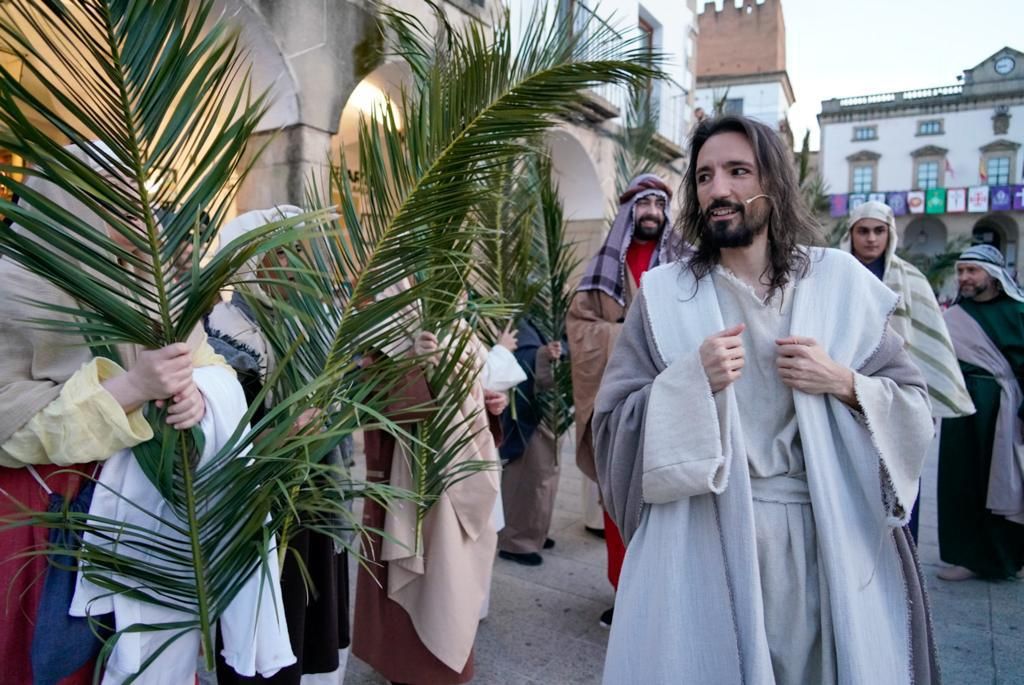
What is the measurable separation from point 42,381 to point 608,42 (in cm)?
174

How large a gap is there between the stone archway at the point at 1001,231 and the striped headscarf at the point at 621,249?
43657 mm

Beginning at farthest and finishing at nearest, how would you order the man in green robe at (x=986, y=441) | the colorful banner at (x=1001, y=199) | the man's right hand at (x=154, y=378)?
the colorful banner at (x=1001, y=199) < the man in green robe at (x=986, y=441) < the man's right hand at (x=154, y=378)

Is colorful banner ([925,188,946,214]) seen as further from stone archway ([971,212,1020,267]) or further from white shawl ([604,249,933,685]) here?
white shawl ([604,249,933,685])

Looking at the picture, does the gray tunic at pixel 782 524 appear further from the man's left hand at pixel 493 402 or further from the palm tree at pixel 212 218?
the man's left hand at pixel 493 402

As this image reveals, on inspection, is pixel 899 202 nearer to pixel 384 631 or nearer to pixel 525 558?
pixel 525 558

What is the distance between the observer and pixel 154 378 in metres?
1.45

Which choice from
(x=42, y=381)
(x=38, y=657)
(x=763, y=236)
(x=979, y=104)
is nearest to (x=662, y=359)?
(x=763, y=236)

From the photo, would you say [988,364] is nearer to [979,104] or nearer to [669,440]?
[669,440]

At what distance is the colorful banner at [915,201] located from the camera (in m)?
40.5

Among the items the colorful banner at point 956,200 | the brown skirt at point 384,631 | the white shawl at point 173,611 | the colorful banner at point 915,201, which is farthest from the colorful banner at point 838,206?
the white shawl at point 173,611

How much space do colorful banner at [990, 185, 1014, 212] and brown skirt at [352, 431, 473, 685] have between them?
45.6 meters

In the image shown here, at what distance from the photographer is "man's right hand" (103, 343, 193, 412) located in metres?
1.44

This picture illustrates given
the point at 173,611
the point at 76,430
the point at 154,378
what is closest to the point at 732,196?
the point at 154,378

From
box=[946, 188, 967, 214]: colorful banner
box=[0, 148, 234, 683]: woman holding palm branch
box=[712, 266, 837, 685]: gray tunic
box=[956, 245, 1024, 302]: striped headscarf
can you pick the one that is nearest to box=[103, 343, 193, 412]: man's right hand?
box=[0, 148, 234, 683]: woman holding palm branch
